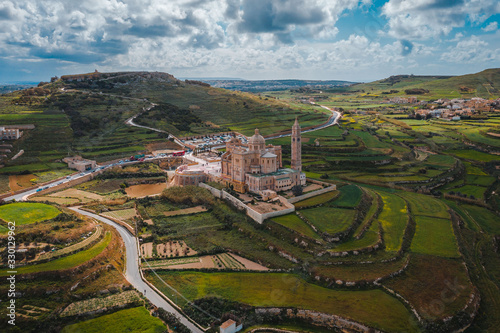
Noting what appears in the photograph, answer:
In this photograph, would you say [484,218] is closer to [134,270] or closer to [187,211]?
[187,211]

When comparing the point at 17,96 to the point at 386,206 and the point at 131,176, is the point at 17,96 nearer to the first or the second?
the point at 131,176

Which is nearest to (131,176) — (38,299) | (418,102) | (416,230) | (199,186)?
(199,186)

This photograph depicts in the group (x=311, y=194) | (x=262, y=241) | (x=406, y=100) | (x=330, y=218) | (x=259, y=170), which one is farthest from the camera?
(x=406, y=100)

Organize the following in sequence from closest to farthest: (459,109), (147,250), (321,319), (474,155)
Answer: (321,319) → (147,250) → (474,155) → (459,109)

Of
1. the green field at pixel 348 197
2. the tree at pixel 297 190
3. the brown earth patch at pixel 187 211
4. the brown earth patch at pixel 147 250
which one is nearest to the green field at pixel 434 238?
the green field at pixel 348 197

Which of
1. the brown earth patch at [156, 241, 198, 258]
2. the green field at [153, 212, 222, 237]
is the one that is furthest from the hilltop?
the brown earth patch at [156, 241, 198, 258]

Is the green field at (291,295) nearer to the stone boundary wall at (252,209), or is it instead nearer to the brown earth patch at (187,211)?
the stone boundary wall at (252,209)

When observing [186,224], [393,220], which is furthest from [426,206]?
[186,224]
